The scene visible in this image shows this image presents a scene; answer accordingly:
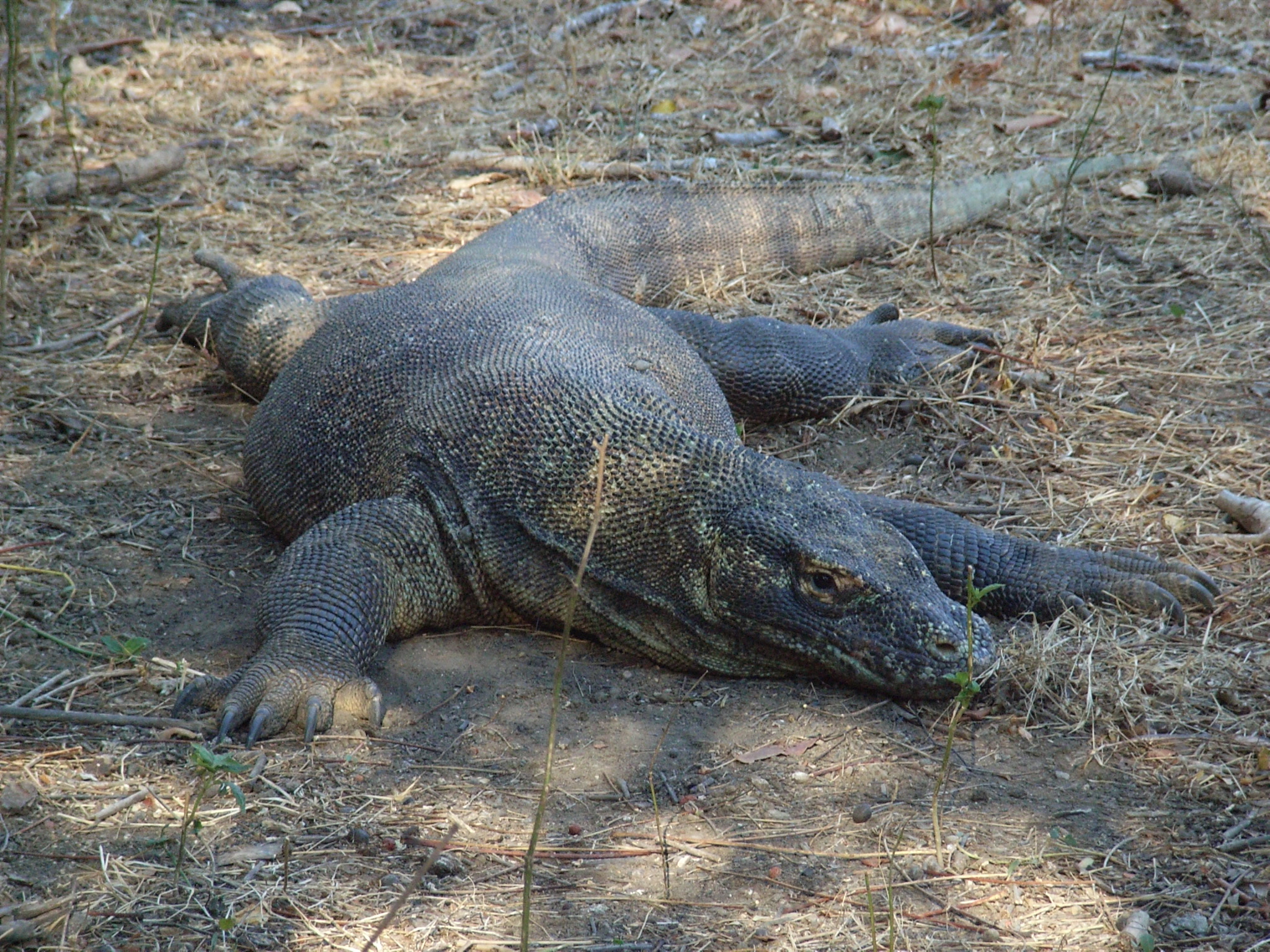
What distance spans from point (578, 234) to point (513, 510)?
2.13 m

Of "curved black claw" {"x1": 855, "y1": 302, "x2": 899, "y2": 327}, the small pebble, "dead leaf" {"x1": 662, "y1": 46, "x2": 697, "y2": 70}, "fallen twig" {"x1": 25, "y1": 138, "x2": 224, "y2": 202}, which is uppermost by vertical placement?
"dead leaf" {"x1": 662, "y1": 46, "x2": 697, "y2": 70}

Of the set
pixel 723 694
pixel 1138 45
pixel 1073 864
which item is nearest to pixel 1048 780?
pixel 1073 864

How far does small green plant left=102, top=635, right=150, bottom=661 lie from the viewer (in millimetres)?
3096

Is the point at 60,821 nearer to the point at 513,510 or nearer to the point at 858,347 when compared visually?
the point at 513,510

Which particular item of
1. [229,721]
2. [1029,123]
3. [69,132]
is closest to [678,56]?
[1029,123]

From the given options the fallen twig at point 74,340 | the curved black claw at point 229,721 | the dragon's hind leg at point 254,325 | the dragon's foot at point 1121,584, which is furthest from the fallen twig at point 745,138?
the curved black claw at point 229,721

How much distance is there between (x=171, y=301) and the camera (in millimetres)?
5504

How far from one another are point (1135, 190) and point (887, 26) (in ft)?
8.85

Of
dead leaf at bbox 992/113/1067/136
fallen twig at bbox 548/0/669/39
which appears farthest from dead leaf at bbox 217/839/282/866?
fallen twig at bbox 548/0/669/39

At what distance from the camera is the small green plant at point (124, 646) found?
3096 mm

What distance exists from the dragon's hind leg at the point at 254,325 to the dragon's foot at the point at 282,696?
6.54ft

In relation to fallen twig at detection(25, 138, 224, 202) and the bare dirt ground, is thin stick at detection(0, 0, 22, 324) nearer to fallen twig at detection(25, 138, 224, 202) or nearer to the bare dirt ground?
the bare dirt ground

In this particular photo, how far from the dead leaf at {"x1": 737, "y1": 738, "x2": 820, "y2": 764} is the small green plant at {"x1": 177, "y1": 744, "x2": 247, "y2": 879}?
1129mm

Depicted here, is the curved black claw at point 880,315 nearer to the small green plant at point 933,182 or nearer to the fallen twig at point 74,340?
the small green plant at point 933,182
